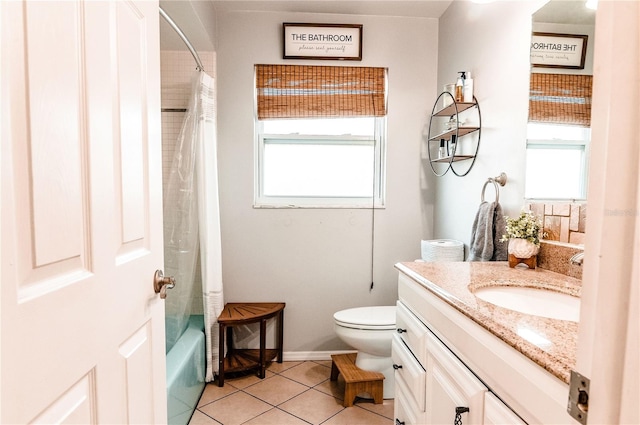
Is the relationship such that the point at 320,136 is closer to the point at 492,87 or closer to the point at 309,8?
the point at 309,8

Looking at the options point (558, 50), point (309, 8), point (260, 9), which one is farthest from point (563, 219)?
point (260, 9)

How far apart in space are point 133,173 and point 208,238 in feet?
4.33

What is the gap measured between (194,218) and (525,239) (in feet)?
5.92

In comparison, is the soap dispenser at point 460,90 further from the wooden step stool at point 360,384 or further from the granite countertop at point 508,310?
the wooden step stool at point 360,384

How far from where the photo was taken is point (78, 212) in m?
0.61

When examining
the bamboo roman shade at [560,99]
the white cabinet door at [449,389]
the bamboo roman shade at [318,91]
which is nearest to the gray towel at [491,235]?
the bamboo roman shade at [560,99]

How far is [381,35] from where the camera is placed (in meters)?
2.42

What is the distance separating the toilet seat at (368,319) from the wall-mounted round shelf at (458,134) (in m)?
1.02

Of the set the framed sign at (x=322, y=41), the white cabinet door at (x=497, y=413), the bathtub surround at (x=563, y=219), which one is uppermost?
Result: the framed sign at (x=322, y=41)

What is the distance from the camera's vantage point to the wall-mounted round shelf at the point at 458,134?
188cm

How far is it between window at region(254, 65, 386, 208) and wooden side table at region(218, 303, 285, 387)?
76cm

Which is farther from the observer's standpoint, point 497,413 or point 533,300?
point 533,300

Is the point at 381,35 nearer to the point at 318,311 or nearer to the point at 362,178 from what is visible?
the point at 362,178

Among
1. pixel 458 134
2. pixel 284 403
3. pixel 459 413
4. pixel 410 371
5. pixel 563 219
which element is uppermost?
pixel 458 134
